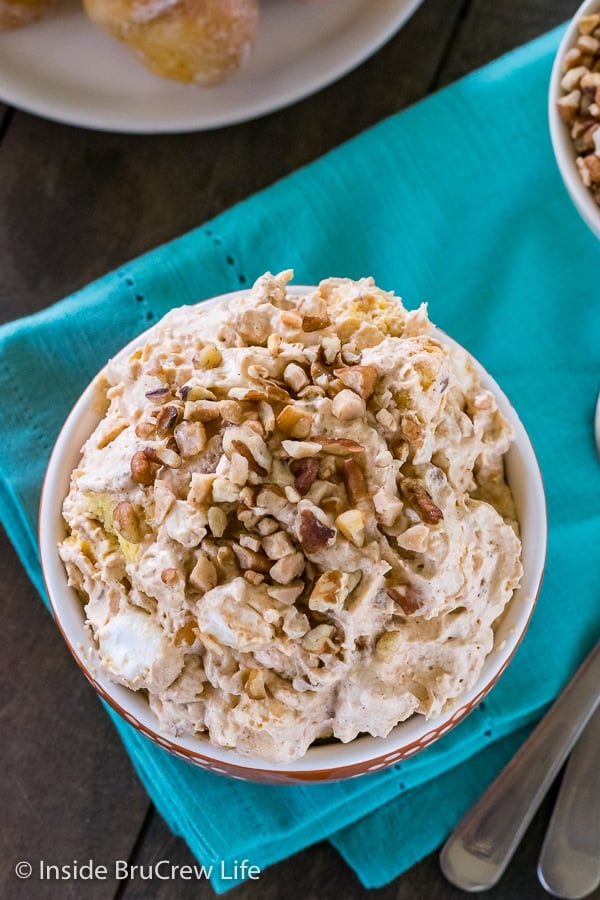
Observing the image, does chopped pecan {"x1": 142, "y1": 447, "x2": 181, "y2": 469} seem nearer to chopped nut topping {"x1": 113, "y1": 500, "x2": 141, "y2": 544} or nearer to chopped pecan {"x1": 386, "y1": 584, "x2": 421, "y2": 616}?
chopped nut topping {"x1": 113, "y1": 500, "x2": 141, "y2": 544}

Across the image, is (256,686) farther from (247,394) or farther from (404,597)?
(247,394)

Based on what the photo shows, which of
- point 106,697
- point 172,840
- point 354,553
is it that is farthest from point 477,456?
point 172,840

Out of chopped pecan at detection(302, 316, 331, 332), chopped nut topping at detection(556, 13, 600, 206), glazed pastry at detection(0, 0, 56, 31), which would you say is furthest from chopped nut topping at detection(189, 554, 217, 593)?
glazed pastry at detection(0, 0, 56, 31)

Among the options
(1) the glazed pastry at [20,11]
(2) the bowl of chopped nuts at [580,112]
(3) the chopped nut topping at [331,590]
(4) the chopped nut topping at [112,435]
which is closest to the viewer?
(3) the chopped nut topping at [331,590]

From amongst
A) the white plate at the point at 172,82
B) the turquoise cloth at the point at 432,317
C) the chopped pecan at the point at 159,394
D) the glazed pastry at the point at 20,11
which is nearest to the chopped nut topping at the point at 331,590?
the chopped pecan at the point at 159,394

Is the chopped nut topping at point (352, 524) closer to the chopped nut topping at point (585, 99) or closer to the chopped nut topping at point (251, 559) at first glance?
the chopped nut topping at point (251, 559)

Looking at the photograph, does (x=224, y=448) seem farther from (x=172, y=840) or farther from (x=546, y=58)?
(x=546, y=58)

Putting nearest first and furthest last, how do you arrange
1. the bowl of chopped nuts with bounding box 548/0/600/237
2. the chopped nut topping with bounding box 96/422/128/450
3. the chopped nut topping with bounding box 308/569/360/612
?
the chopped nut topping with bounding box 308/569/360/612 → the chopped nut topping with bounding box 96/422/128/450 → the bowl of chopped nuts with bounding box 548/0/600/237
